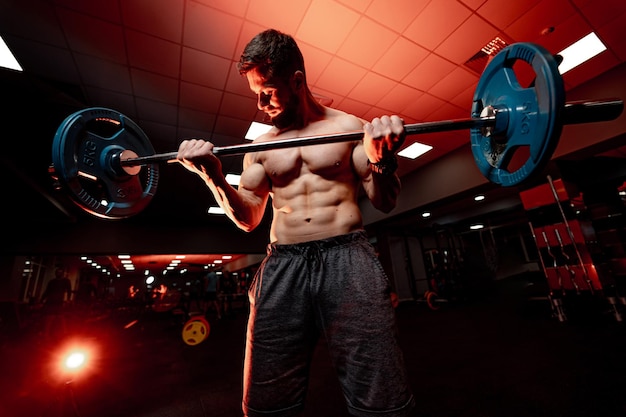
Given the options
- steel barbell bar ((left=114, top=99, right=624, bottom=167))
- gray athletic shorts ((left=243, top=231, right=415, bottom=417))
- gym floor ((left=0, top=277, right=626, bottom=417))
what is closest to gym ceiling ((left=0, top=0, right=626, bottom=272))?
steel barbell bar ((left=114, top=99, right=624, bottom=167))

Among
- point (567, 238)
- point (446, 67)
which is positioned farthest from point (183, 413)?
point (567, 238)

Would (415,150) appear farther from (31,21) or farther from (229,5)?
(31,21)

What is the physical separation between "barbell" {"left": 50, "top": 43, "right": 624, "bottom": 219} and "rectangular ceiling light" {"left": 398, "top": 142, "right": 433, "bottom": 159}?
4188 mm

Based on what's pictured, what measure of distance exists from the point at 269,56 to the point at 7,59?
11.6 feet

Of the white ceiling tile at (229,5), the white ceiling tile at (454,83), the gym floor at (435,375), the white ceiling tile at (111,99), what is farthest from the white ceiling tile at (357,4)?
the gym floor at (435,375)

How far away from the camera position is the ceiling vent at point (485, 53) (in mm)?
2852

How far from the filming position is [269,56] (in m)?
1.01

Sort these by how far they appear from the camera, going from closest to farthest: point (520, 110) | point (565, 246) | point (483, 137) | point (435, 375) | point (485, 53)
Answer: point (520, 110) → point (483, 137) → point (435, 375) → point (485, 53) → point (565, 246)

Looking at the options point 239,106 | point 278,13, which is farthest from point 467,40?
point 239,106

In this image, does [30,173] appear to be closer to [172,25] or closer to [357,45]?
[172,25]

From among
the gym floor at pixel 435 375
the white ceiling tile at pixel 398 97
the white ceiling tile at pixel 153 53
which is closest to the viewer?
the gym floor at pixel 435 375

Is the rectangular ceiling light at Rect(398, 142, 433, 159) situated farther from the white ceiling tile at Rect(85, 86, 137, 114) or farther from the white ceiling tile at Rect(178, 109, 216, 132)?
the white ceiling tile at Rect(85, 86, 137, 114)

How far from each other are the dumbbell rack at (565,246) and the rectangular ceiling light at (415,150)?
178 centimetres

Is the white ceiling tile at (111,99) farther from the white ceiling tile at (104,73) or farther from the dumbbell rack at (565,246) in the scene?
the dumbbell rack at (565,246)
